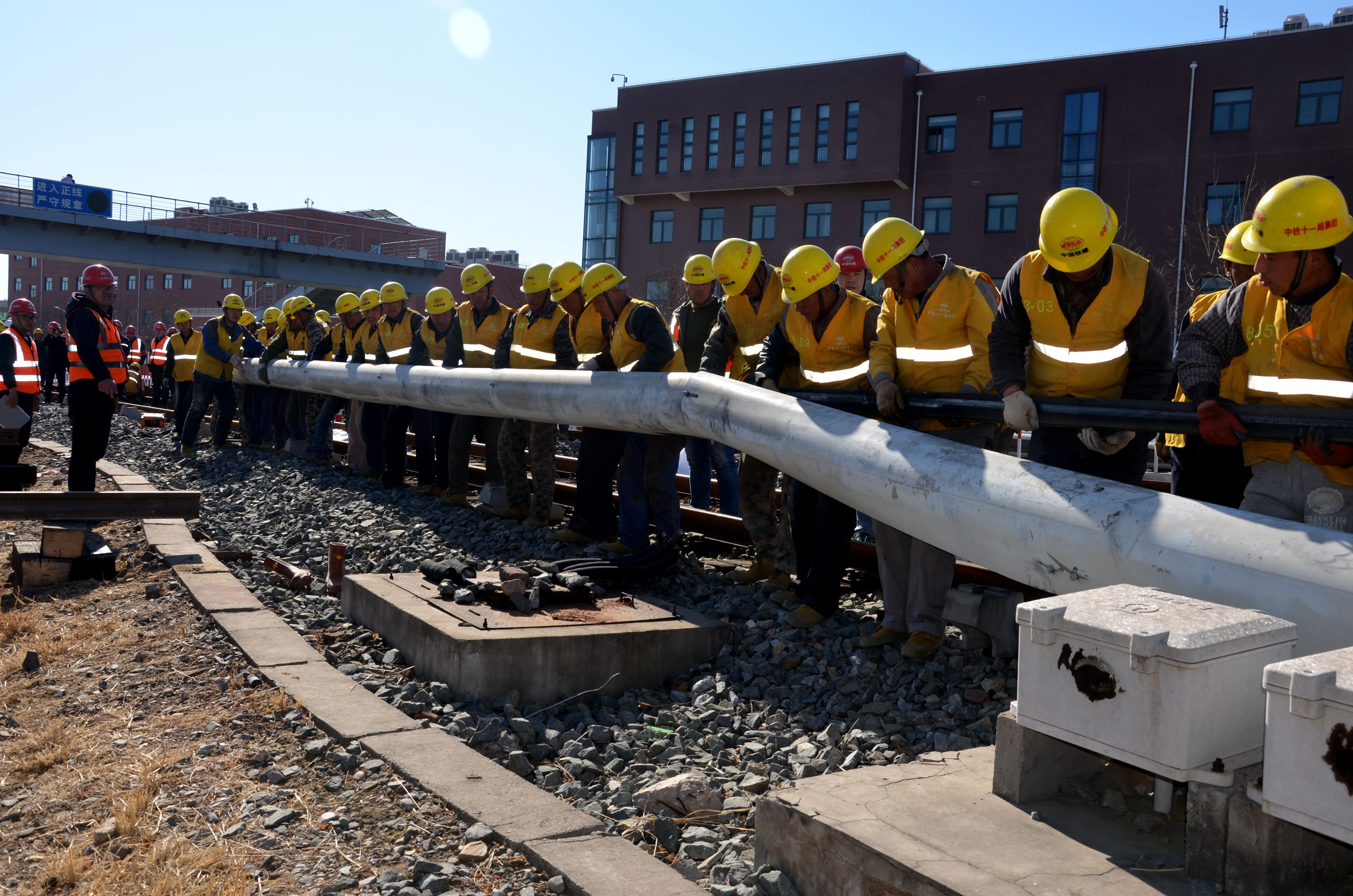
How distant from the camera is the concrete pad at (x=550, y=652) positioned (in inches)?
192

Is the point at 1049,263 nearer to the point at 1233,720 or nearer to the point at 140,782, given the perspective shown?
the point at 1233,720

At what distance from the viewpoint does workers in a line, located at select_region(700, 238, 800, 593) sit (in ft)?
20.8

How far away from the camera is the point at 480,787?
3672 millimetres

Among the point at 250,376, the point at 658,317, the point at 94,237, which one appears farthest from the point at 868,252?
the point at 94,237

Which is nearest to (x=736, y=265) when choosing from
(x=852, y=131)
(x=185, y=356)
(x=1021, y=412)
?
(x=1021, y=412)

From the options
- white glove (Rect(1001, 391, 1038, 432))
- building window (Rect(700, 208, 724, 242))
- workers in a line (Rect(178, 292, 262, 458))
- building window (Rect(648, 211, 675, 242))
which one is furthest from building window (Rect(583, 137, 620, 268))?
white glove (Rect(1001, 391, 1038, 432))

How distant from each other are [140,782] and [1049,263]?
3.98 m

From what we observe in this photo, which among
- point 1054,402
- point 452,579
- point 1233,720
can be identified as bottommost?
point 452,579

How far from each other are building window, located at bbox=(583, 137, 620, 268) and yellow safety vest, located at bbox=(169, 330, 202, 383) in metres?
32.4

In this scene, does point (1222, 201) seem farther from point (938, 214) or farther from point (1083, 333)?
point (1083, 333)

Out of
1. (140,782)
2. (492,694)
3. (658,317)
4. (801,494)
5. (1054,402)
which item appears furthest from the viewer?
(658,317)

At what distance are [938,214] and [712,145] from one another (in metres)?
9.40

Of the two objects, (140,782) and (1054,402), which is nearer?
(140,782)

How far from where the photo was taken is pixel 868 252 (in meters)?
5.16
